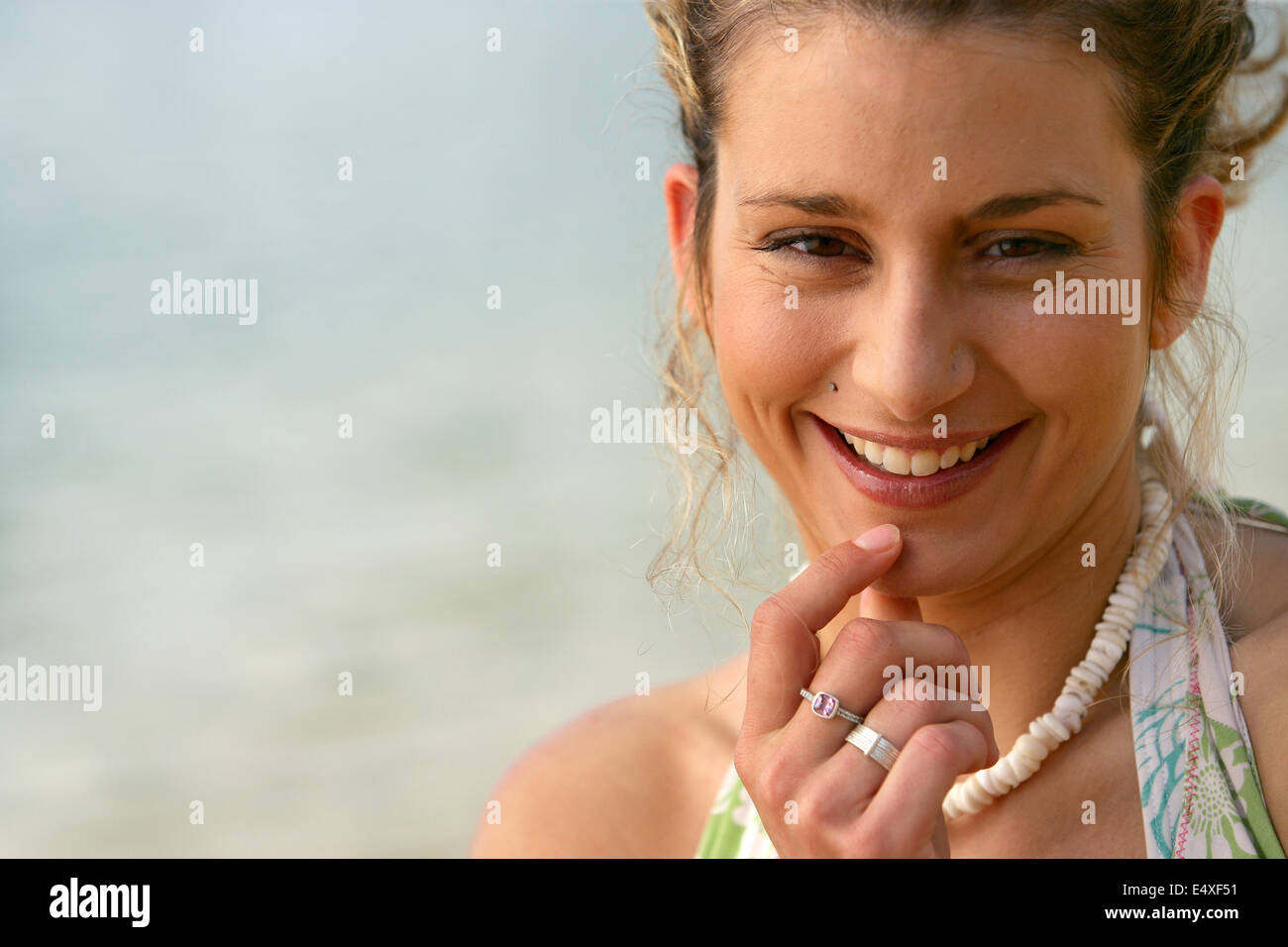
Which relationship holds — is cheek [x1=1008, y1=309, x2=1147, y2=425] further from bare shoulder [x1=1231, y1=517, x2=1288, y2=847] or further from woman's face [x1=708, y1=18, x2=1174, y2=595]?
bare shoulder [x1=1231, y1=517, x2=1288, y2=847]

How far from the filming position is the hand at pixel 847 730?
1.59m

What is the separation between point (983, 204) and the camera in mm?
1658

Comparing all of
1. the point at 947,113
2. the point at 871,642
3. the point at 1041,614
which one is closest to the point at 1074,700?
the point at 1041,614

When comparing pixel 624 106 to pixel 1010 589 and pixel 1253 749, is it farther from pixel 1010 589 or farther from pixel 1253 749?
pixel 1253 749

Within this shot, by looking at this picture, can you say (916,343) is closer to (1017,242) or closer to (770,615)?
(1017,242)

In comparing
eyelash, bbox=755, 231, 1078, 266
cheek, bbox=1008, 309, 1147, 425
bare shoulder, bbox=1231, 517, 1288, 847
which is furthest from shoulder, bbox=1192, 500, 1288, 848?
eyelash, bbox=755, 231, 1078, 266

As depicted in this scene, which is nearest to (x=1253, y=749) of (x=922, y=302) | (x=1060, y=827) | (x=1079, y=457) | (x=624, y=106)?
(x=1060, y=827)

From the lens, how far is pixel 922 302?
1688 millimetres

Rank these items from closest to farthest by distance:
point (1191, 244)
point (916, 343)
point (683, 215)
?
point (916, 343) → point (1191, 244) → point (683, 215)

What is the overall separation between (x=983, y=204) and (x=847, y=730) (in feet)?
2.33

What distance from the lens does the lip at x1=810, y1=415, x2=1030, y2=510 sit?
1.84 metres

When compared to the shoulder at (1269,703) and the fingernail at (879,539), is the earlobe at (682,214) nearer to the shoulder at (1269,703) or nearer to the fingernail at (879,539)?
the fingernail at (879,539)

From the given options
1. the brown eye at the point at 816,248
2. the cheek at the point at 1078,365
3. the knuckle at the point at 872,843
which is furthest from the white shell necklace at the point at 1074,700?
the brown eye at the point at 816,248

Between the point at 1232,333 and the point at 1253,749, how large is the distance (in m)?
0.75
